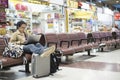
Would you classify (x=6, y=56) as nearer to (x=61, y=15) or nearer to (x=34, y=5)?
(x=34, y=5)

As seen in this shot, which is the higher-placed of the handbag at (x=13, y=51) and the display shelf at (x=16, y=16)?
the display shelf at (x=16, y=16)

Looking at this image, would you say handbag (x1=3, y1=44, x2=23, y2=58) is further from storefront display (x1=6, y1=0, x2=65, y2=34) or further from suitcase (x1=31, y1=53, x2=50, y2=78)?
storefront display (x1=6, y1=0, x2=65, y2=34)

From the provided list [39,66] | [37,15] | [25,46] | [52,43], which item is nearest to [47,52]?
[39,66]

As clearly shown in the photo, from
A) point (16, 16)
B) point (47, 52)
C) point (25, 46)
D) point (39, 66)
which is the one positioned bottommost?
point (39, 66)

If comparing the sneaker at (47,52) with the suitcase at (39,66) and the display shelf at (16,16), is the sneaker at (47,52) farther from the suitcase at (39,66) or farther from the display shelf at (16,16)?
the display shelf at (16,16)

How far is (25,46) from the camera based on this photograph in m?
5.79

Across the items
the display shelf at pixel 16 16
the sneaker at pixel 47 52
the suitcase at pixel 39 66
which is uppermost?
the display shelf at pixel 16 16

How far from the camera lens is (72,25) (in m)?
14.8

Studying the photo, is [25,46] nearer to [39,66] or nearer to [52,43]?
[39,66]

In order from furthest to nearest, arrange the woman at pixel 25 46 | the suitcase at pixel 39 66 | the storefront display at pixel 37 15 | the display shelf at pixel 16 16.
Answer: the storefront display at pixel 37 15 → the display shelf at pixel 16 16 → the woman at pixel 25 46 → the suitcase at pixel 39 66

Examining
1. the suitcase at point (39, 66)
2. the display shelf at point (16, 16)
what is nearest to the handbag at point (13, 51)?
the suitcase at point (39, 66)

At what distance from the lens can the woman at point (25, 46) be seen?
5.61m

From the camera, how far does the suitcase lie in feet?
18.0

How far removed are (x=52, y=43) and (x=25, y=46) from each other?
194 centimetres
